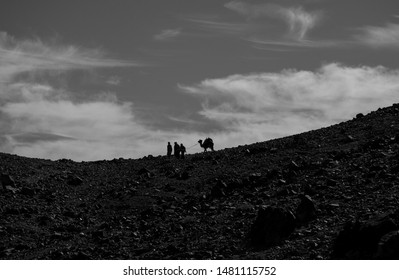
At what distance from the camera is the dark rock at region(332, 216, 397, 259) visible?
65.0 feet

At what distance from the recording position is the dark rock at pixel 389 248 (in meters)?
18.7

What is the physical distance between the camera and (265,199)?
96.0 feet

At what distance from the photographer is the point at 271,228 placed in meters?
23.8

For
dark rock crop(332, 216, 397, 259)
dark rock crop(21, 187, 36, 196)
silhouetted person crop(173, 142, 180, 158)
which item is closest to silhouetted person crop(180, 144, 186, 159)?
silhouetted person crop(173, 142, 180, 158)

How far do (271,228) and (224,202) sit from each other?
21.9 ft

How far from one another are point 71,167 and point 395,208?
24277mm

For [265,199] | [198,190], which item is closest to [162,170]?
[198,190]

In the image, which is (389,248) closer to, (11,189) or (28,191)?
(28,191)

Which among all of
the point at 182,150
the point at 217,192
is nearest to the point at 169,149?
the point at 182,150

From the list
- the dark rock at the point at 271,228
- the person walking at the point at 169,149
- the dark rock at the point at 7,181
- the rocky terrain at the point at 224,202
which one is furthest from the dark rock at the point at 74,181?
the dark rock at the point at 271,228

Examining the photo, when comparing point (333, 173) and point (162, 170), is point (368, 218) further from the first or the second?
point (162, 170)

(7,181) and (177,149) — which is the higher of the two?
(177,149)

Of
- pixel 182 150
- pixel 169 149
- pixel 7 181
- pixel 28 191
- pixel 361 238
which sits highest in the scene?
pixel 169 149

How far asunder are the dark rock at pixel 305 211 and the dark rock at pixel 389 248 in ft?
18.2
